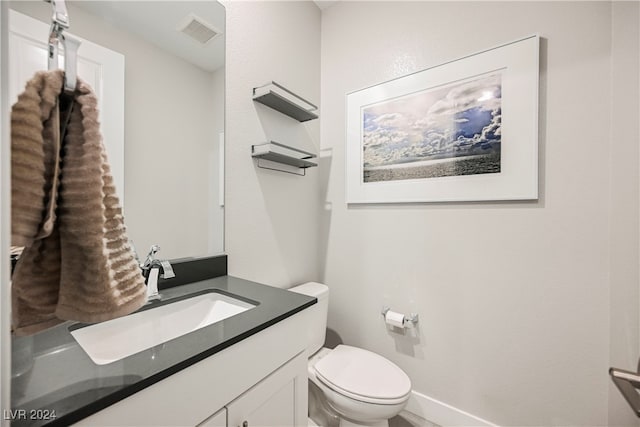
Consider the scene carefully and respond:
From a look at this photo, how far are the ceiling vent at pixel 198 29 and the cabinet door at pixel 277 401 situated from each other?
4.51ft

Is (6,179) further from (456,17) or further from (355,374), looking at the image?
(456,17)

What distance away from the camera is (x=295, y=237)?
66.8 inches

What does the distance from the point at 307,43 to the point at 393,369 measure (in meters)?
2.07

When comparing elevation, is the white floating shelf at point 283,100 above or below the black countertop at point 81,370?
above

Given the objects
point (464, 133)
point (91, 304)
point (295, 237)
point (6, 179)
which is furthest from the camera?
point (295, 237)

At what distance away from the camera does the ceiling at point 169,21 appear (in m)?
0.90

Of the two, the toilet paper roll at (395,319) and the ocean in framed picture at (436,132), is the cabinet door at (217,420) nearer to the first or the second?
the toilet paper roll at (395,319)

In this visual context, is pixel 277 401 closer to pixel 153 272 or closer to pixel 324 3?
pixel 153 272

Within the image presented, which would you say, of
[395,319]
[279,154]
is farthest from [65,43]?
[395,319]

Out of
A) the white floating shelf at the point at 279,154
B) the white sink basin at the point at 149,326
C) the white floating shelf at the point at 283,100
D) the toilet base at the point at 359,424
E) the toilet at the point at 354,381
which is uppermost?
the white floating shelf at the point at 283,100

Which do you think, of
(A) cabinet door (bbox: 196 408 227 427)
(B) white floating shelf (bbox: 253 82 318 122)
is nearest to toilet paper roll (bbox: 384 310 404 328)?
(A) cabinet door (bbox: 196 408 227 427)

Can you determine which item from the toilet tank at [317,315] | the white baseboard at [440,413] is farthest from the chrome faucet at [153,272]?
the white baseboard at [440,413]

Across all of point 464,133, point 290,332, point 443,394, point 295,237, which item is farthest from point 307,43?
point 443,394

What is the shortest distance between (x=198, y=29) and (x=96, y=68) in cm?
49
